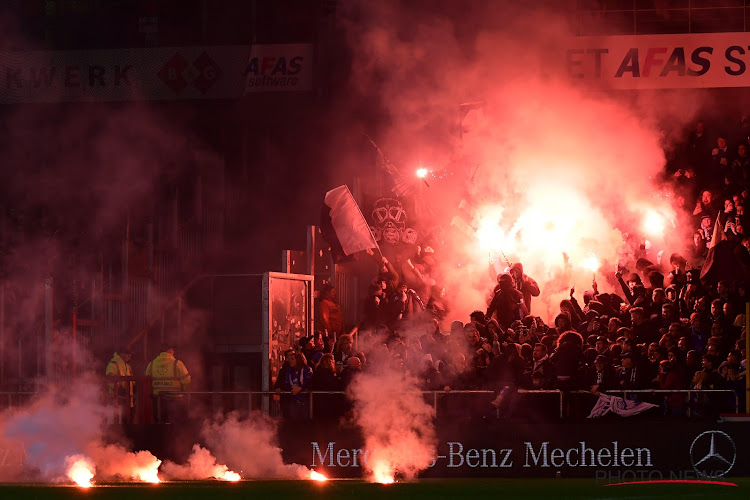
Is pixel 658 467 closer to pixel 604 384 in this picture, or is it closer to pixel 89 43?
pixel 604 384

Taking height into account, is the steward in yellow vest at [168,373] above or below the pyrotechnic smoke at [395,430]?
above

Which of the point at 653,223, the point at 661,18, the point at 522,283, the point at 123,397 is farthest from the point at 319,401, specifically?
the point at 661,18

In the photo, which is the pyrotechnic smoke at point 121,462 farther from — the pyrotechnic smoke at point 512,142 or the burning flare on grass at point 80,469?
the pyrotechnic smoke at point 512,142

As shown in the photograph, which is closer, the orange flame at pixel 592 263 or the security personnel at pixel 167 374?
the security personnel at pixel 167 374

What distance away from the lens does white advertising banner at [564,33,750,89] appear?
62.2 ft

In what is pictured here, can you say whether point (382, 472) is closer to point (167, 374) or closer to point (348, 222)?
point (167, 374)

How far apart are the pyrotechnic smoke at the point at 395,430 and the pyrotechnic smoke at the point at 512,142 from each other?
5.14m

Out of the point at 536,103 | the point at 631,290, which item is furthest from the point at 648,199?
the point at 631,290

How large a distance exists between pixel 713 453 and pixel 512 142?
7.62 meters

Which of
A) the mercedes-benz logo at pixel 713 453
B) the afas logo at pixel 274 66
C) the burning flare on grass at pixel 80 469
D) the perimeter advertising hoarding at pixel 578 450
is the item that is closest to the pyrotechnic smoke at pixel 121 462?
the burning flare on grass at pixel 80 469

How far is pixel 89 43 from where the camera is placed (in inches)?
882

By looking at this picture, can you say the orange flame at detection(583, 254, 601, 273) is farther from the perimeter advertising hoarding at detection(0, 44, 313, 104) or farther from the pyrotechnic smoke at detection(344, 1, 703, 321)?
the perimeter advertising hoarding at detection(0, 44, 313, 104)

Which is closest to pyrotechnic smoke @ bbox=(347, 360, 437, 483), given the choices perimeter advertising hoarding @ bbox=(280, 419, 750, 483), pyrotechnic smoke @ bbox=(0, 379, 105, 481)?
perimeter advertising hoarding @ bbox=(280, 419, 750, 483)

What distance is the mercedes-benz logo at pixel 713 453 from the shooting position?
45.3 feet
